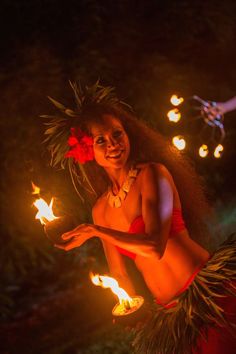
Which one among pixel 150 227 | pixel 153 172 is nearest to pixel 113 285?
pixel 150 227

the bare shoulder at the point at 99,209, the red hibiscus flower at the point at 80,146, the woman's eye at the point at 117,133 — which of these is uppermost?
the red hibiscus flower at the point at 80,146

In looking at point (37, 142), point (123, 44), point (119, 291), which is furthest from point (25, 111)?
point (119, 291)

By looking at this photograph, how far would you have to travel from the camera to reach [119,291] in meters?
2.77

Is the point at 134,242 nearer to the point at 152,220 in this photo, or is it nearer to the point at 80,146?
the point at 152,220

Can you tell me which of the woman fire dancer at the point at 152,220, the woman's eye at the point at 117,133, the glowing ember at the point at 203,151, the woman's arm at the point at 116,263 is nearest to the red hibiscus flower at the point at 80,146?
the woman fire dancer at the point at 152,220

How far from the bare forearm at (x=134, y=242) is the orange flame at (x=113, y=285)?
0.83 feet

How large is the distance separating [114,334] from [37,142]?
2.07 meters

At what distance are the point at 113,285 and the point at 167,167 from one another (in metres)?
0.76

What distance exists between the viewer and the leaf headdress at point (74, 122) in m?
3.00

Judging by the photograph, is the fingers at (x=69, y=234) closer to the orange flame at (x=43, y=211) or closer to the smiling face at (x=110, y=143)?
the orange flame at (x=43, y=211)

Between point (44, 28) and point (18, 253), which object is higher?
point (44, 28)

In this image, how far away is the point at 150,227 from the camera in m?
2.70

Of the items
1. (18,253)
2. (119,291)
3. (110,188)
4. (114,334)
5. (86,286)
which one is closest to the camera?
(119,291)

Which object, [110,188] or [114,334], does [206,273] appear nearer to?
[110,188]
